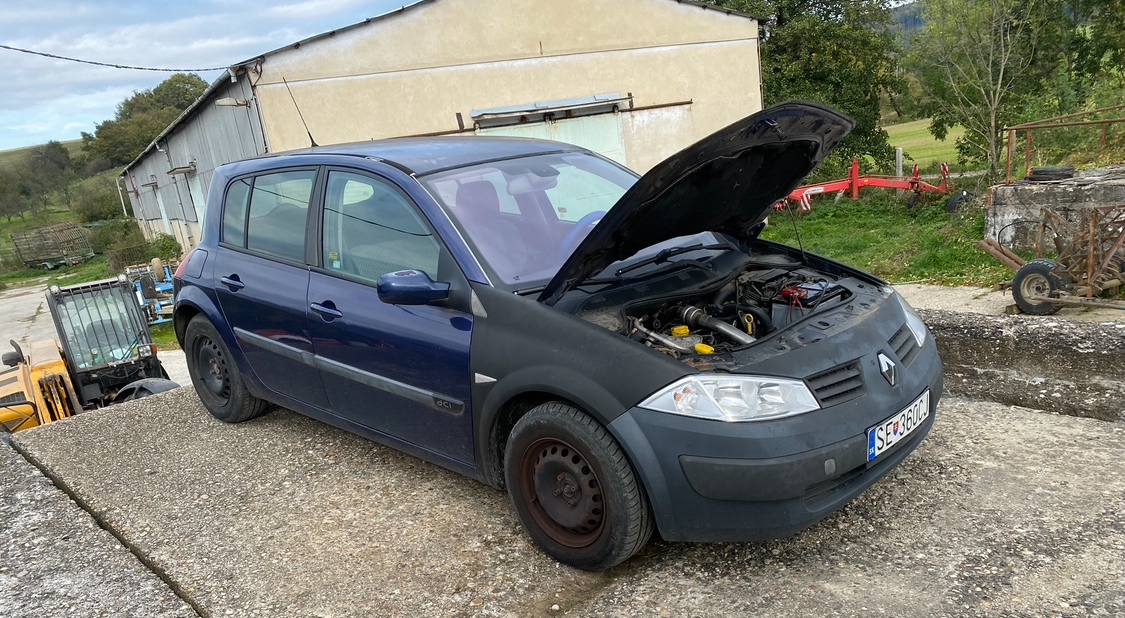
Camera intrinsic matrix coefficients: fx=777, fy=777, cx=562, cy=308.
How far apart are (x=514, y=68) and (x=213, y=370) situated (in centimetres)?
1255

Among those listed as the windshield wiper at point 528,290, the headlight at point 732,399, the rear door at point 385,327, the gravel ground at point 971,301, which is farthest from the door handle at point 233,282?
the gravel ground at point 971,301

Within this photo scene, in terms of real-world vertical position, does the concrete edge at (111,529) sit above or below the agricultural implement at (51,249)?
above

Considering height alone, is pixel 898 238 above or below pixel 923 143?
below

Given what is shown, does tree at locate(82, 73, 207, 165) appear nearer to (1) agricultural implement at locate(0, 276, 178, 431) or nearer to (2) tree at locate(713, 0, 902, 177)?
(2) tree at locate(713, 0, 902, 177)

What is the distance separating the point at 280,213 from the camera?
413 cm

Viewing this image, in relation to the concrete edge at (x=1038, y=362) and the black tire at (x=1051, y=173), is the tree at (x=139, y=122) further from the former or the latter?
the concrete edge at (x=1038, y=362)

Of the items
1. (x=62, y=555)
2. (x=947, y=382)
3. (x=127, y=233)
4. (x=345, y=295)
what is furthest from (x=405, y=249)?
(x=127, y=233)

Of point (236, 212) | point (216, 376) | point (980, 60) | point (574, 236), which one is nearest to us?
point (574, 236)

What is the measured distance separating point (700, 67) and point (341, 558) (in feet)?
52.4

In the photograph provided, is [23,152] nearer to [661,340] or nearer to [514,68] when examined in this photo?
[514,68]

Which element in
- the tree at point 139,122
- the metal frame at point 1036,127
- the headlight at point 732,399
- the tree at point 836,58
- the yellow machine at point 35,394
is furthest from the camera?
the tree at point 139,122

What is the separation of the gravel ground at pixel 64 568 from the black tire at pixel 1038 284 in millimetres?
10556

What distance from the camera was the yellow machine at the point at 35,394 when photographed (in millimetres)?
8859

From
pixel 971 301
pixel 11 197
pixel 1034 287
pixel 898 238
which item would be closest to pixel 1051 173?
pixel 971 301
